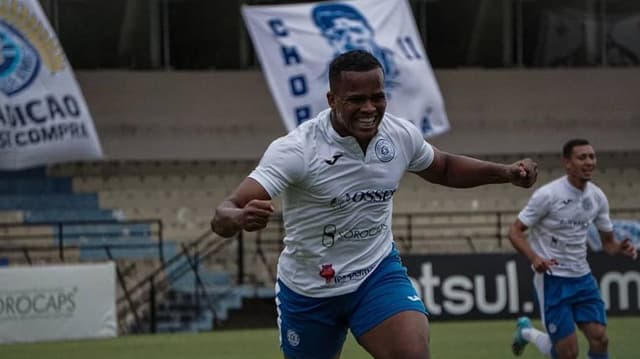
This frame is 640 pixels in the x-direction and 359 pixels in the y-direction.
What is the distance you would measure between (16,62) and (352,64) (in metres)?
13.8

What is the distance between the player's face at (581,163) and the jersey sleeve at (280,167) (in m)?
4.95

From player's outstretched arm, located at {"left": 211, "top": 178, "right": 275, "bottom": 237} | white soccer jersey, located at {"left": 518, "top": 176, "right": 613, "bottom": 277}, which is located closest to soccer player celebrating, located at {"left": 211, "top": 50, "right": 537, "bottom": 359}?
player's outstretched arm, located at {"left": 211, "top": 178, "right": 275, "bottom": 237}

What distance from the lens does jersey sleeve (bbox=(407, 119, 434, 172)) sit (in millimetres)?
7926

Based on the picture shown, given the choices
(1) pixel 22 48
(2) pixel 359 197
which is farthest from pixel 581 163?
(1) pixel 22 48

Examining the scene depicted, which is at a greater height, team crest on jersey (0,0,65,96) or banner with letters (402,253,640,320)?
team crest on jersey (0,0,65,96)

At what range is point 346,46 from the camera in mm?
19750

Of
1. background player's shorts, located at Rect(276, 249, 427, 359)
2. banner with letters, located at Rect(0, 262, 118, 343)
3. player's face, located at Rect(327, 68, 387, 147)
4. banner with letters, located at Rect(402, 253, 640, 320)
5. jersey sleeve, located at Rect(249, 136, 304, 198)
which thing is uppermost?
player's face, located at Rect(327, 68, 387, 147)

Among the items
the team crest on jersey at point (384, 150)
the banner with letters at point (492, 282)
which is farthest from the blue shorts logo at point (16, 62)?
the team crest on jersey at point (384, 150)

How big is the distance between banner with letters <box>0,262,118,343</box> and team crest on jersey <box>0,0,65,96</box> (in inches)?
106

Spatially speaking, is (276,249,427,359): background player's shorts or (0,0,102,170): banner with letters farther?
(0,0,102,170): banner with letters

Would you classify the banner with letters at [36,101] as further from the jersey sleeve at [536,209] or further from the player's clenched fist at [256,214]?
the player's clenched fist at [256,214]

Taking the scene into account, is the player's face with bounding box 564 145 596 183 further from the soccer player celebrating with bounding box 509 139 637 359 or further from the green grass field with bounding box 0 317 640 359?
the green grass field with bounding box 0 317 640 359

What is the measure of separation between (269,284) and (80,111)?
7314 millimetres

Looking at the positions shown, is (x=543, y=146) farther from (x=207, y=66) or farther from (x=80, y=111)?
(x=80, y=111)
